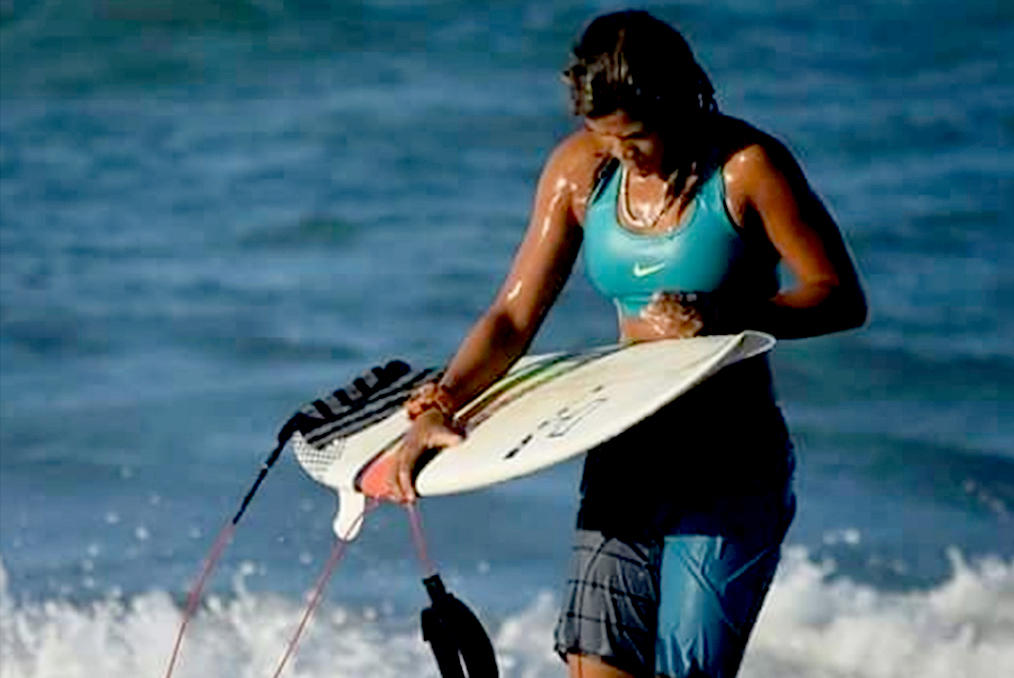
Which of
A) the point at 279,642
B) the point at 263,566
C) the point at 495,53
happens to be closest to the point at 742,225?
the point at 279,642

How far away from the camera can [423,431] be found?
464 centimetres

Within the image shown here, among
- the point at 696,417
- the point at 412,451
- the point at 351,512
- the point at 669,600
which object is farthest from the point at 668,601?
the point at 351,512

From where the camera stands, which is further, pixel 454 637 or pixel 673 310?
pixel 454 637

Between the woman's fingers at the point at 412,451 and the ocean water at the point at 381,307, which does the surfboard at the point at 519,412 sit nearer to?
the woman's fingers at the point at 412,451

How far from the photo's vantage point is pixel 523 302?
4691 mm

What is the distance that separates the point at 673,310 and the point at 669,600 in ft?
1.50

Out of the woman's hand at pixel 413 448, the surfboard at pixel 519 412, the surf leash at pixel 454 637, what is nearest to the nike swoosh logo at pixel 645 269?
the surfboard at pixel 519 412

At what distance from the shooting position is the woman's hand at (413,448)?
15.1 feet

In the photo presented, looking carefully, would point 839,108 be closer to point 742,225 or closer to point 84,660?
point 84,660

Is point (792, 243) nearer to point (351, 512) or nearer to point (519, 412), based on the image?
point (519, 412)

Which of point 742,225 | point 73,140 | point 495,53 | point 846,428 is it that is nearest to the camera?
point 742,225

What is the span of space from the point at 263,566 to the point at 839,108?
7.10 metres

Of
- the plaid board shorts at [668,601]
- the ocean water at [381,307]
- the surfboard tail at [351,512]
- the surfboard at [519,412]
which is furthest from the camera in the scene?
the ocean water at [381,307]

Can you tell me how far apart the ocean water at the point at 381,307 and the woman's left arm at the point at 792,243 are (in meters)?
3.08
